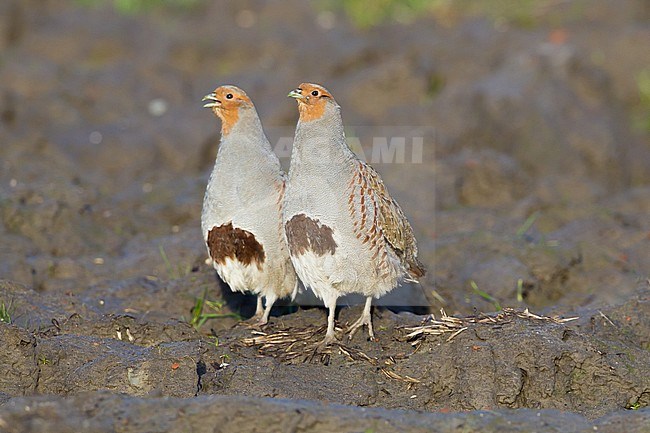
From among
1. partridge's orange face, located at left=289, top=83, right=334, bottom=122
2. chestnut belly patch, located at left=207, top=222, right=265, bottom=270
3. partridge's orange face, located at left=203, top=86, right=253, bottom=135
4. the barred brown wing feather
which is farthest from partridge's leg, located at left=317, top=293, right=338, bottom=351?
partridge's orange face, located at left=203, top=86, right=253, bottom=135

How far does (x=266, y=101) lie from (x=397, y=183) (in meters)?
2.98

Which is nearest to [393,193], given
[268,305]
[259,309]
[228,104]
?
[259,309]

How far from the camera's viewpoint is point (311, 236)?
518 centimetres

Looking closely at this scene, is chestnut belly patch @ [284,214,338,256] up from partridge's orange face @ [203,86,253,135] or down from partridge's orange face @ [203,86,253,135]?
down

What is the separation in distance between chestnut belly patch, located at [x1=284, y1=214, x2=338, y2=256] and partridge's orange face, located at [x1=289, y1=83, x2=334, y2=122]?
0.54 meters

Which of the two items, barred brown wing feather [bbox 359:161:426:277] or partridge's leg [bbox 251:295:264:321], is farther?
partridge's leg [bbox 251:295:264:321]

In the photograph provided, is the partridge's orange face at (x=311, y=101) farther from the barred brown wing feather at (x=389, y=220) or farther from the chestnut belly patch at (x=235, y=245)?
the chestnut belly patch at (x=235, y=245)

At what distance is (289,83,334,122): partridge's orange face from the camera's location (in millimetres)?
5289

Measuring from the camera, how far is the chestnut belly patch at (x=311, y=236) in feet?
17.0

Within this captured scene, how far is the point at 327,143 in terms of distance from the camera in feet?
17.3

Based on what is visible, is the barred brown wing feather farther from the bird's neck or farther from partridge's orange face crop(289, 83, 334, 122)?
partridge's orange face crop(289, 83, 334, 122)

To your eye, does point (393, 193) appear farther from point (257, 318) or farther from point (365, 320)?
point (365, 320)

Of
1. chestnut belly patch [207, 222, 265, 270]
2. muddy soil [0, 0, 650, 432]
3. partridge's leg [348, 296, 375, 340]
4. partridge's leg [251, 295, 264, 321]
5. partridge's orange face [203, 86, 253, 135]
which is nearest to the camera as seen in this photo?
muddy soil [0, 0, 650, 432]

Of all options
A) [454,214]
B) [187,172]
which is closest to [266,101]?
[187,172]
